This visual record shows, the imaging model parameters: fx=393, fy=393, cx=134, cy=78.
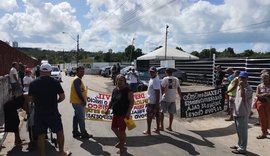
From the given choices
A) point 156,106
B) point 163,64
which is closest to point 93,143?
point 156,106

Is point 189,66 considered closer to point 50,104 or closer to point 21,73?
point 21,73

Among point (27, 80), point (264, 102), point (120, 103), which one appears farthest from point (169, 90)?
point (27, 80)

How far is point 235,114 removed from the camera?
9.02 m

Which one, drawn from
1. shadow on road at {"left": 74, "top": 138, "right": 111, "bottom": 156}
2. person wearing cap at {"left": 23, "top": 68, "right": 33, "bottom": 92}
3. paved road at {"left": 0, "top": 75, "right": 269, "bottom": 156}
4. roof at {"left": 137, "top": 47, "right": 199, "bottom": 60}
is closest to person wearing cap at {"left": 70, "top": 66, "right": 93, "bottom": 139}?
paved road at {"left": 0, "top": 75, "right": 269, "bottom": 156}

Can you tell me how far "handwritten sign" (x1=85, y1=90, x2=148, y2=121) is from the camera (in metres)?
11.3

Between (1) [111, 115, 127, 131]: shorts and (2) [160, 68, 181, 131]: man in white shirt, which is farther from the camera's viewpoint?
(2) [160, 68, 181, 131]: man in white shirt

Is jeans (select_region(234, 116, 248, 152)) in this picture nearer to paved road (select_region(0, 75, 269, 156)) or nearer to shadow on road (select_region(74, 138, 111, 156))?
paved road (select_region(0, 75, 269, 156))

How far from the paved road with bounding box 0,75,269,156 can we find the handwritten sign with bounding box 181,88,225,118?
50cm

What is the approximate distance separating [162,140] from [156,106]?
107cm

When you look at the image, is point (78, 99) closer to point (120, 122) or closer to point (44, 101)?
point (120, 122)

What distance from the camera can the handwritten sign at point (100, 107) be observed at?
11.3 m

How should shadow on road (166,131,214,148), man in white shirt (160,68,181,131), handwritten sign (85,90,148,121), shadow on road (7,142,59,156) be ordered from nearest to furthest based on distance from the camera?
shadow on road (7,142,59,156), shadow on road (166,131,214,148), man in white shirt (160,68,181,131), handwritten sign (85,90,148,121)

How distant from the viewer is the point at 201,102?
12297 mm

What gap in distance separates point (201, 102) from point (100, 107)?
10.5 ft
